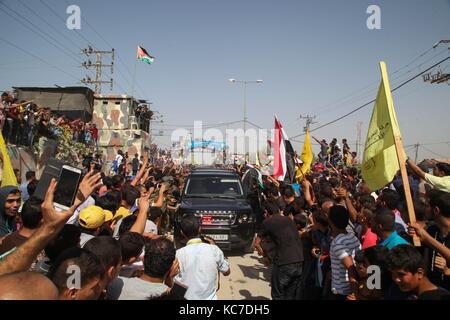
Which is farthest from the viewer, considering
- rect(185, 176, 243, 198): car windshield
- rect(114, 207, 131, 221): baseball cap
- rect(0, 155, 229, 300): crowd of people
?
rect(185, 176, 243, 198): car windshield

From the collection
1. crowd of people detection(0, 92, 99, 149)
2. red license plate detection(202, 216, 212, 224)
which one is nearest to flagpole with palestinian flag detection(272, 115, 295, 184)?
red license plate detection(202, 216, 212, 224)

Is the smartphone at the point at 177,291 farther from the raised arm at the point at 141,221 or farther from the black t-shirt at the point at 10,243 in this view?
the black t-shirt at the point at 10,243

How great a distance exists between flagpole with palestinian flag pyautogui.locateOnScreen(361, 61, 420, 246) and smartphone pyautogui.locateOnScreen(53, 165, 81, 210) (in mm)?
2769

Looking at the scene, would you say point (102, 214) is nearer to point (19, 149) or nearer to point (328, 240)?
point (328, 240)

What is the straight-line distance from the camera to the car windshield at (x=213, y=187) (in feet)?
26.3

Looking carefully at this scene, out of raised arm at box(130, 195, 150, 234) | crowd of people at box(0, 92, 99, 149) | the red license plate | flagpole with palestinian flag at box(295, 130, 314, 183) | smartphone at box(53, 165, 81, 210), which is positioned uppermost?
crowd of people at box(0, 92, 99, 149)

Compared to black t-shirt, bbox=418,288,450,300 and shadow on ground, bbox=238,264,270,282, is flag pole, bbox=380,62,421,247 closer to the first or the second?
black t-shirt, bbox=418,288,450,300

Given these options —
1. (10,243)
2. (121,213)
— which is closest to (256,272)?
(121,213)

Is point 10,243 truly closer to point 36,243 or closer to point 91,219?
point 91,219

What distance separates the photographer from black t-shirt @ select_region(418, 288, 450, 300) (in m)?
2.11

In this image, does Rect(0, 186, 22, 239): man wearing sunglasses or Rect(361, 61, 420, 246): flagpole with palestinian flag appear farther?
Rect(0, 186, 22, 239): man wearing sunglasses

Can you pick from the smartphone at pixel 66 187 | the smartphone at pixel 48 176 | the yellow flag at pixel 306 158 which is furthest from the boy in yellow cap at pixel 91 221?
the yellow flag at pixel 306 158

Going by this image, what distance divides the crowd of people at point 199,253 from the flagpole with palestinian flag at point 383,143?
40 cm

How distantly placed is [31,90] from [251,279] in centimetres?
2149
